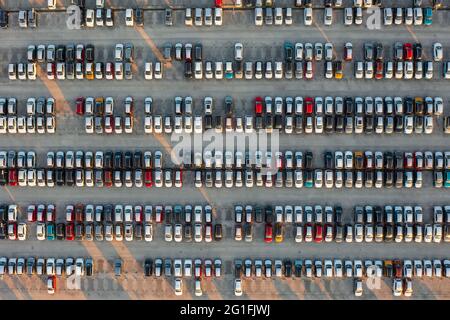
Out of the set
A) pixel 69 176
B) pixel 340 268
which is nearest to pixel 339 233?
pixel 340 268

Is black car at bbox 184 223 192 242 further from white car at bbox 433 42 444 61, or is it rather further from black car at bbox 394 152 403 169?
white car at bbox 433 42 444 61

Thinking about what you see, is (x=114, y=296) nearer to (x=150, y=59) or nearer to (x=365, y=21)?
(x=150, y=59)

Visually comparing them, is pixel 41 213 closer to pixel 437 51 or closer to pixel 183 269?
pixel 183 269

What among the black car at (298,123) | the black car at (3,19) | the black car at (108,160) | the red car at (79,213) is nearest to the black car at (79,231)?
the red car at (79,213)

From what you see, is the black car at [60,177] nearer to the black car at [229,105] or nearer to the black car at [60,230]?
the black car at [60,230]

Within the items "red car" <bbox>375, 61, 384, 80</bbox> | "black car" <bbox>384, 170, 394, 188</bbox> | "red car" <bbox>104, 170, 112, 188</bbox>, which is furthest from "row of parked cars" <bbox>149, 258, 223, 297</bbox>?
"red car" <bbox>375, 61, 384, 80</bbox>
